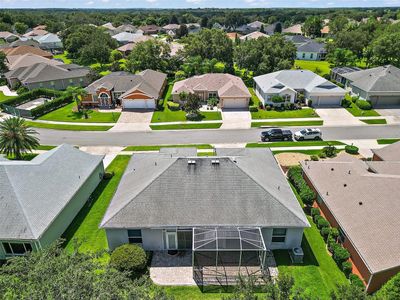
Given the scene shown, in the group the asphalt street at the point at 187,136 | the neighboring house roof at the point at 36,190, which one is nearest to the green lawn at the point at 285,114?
the asphalt street at the point at 187,136

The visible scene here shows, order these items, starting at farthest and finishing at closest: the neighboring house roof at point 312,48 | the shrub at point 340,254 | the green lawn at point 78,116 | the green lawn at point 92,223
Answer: the neighboring house roof at point 312,48 < the green lawn at point 78,116 < the green lawn at point 92,223 < the shrub at point 340,254

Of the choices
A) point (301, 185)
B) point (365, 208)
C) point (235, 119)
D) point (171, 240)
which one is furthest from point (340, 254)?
point (235, 119)

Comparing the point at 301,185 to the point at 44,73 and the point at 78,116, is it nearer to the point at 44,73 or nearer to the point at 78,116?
the point at 78,116

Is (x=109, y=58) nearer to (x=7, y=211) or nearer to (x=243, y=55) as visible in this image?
(x=243, y=55)

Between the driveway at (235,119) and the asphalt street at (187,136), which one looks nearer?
the asphalt street at (187,136)

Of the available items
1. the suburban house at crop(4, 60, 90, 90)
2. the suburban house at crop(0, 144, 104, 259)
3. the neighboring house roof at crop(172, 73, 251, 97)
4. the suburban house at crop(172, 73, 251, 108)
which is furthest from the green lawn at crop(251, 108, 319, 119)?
the suburban house at crop(4, 60, 90, 90)

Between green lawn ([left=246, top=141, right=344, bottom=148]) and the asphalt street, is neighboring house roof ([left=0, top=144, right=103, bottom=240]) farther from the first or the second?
green lawn ([left=246, top=141, right=344, bottom=148])

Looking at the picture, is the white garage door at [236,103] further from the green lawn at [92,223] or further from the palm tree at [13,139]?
the palm tree at [13,139]

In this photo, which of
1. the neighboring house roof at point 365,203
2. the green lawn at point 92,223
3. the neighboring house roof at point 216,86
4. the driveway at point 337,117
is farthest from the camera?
the neighboring house roof at point 216,86

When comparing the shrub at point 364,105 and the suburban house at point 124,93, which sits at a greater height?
the suburban house at point 124,93
